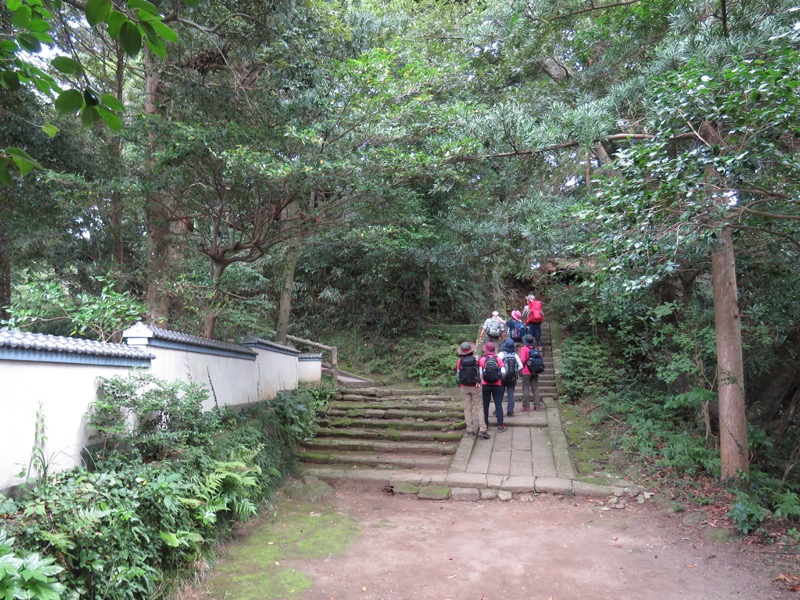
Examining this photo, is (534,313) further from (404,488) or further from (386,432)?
(404,488)

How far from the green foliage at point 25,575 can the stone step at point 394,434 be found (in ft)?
21.9

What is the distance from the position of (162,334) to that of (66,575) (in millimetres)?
A: 3017

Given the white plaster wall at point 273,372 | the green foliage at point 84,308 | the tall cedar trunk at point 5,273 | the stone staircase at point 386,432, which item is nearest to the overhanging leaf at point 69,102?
the green foliage at point 84,308

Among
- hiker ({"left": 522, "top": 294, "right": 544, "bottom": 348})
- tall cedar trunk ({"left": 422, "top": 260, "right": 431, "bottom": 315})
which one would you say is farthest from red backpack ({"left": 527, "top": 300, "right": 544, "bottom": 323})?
tall cedar trunk ({"left": 422, "top": 260, "right": 431, "bottom": 315})

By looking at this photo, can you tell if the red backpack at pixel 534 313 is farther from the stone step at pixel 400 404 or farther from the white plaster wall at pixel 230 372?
the white plaster wall at pixel 230 372

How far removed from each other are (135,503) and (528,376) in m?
8.21

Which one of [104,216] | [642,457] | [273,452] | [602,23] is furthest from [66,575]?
[602,23]

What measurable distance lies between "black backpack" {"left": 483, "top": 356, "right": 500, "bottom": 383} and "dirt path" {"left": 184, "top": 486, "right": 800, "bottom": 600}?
2522mm

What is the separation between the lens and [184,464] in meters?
4.98

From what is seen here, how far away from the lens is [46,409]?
4.06m

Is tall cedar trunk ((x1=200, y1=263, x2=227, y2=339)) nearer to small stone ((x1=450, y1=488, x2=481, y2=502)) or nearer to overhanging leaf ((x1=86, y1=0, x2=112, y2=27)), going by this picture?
small stone ((x1=450, y1=488, x2=481, y2=502))

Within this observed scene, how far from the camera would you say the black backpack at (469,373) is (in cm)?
885

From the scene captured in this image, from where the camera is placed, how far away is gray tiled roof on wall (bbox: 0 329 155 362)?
3.64 metres

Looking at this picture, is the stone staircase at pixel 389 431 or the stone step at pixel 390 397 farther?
the stone step at pixel 390 397
